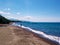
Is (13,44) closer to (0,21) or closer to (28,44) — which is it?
(28,44)

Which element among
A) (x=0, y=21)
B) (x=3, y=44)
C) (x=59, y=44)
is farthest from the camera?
(x=0, y=21)

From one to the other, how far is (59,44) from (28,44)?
4169mm

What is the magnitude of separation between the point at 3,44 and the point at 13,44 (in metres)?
1.07

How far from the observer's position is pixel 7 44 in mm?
12148

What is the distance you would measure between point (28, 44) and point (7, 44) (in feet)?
7.51

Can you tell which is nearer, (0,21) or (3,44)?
(3,44)

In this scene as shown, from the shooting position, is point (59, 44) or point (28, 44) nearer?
point (28, 44)

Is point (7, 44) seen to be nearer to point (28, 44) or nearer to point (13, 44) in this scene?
point (13, 44)

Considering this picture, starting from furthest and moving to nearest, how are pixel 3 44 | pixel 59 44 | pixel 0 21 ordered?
pixel 0 21 < pixel 59 44 < pixel 3 44

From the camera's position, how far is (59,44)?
1402cm

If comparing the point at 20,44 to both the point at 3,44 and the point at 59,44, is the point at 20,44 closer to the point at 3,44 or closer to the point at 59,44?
the point at 3,44

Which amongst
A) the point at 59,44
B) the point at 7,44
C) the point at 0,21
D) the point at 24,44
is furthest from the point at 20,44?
the point at 0,21

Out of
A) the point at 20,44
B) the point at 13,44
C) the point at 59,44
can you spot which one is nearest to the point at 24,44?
the point at 20,44

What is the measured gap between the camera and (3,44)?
39.7 ft
